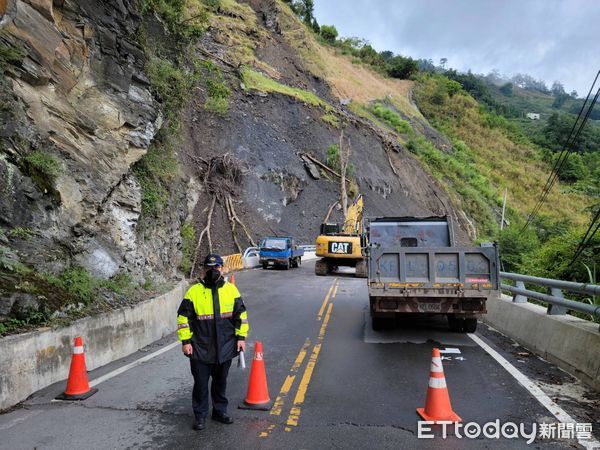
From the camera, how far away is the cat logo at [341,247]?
24312mm

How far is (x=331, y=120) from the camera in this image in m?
49.3

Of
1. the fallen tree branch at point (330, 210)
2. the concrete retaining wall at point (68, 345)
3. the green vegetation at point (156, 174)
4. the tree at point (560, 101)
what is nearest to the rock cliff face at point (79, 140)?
the green vegetation at point (156, 174)

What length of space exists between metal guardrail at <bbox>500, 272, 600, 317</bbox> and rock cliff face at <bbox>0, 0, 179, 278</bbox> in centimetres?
859

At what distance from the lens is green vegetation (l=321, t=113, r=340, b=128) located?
48.7 m

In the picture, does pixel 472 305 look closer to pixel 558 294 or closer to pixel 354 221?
pixel 558 294

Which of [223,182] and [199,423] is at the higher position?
[223,182]

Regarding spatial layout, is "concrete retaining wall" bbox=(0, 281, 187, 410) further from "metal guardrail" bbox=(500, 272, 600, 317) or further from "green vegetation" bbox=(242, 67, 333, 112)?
"green vegetation" bbox=(242, 67, 333, 112)

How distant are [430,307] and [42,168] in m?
7.92

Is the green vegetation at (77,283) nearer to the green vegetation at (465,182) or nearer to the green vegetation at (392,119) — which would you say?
the green vegetation at (465,182)

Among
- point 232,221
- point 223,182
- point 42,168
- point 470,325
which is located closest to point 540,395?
point 470,325

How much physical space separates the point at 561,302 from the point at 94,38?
1257 centimetres

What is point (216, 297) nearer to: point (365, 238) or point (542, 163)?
point (365, 238)

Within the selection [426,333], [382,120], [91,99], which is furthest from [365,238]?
[382,120]

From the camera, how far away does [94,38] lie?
13055 mm
